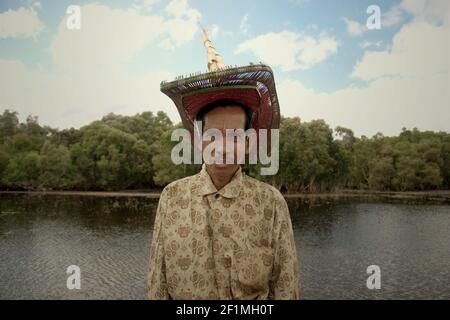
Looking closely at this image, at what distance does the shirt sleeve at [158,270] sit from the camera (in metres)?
2.46

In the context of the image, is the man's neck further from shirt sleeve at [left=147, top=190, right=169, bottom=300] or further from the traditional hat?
the traditional hat

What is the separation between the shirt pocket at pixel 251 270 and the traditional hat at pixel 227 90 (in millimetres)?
896

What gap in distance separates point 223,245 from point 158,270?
0.45 m

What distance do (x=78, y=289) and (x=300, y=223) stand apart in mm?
21424

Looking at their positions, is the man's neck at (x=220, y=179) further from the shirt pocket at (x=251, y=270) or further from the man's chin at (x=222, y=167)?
the shirt pocket at (x=251, y=270)

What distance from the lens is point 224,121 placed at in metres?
2.58

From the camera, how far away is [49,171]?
210 ft

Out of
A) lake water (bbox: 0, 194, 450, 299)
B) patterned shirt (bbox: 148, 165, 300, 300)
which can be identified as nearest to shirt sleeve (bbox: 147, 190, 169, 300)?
patterned shirt (bbox: 148, 165, 300, 300)

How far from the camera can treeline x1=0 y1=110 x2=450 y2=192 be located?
59.1 meters

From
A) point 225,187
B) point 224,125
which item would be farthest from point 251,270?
point 224,125

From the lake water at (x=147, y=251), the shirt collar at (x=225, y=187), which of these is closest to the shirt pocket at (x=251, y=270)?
the shirt collar at (x=225, y=187)

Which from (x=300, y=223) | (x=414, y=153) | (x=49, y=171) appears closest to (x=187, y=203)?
(x=300, y=223)

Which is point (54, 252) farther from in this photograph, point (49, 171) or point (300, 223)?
point (49, 171)

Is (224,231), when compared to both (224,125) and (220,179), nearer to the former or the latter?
(220,179)
